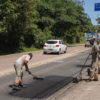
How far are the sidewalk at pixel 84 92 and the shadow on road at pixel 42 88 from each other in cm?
66

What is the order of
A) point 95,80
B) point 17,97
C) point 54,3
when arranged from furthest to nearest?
point 54,3
point 95,80
point 17,97

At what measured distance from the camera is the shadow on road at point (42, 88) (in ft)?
24.2

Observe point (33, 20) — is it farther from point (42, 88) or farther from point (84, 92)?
point (84, 92)

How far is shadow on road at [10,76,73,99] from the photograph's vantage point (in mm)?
7374

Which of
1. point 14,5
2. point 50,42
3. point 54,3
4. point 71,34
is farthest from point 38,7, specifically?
point 71,34

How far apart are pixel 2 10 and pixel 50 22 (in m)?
16.2

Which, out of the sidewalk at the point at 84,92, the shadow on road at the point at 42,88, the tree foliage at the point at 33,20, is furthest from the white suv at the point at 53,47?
the sidewalk at the point at 84,92

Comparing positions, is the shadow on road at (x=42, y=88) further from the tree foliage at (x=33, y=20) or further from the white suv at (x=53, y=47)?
the white suv at (x=53, y=47)

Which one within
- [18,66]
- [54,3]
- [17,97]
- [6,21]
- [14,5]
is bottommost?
[17,97]

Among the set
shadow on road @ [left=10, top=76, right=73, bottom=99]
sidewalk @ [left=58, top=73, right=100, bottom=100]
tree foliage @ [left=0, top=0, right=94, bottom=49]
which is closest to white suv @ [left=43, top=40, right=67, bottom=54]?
tree foliage @ [left=0, top=0, right=94, bottom=49]

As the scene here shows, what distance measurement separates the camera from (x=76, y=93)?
7.26 meters

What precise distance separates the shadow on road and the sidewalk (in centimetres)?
66

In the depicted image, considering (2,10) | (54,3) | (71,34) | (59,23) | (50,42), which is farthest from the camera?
(71,34)

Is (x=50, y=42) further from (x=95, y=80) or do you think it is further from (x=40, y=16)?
(x=95, y=80)
